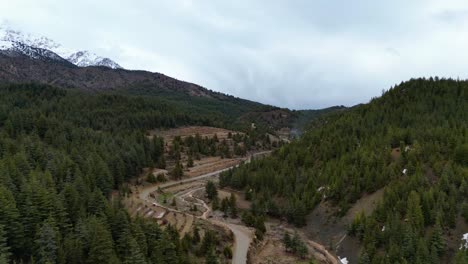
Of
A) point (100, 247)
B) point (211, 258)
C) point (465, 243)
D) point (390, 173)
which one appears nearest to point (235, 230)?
point (211, 258)

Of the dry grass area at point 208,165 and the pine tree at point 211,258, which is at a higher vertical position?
the dry grass area at point 208,165

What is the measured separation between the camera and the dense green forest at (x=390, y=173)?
77.8 metres

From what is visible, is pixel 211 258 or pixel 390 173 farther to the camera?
pixel 390 173

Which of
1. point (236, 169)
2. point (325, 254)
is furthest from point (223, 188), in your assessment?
point (325, 254)

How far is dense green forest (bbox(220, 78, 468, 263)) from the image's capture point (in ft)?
255

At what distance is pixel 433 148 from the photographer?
337ft

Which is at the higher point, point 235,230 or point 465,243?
point 465,243

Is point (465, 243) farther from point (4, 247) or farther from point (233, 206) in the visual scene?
point (4, 247)

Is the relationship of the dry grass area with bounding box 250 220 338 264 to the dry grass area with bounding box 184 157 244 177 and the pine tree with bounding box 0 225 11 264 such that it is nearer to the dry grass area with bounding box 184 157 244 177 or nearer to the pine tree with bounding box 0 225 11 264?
the pine tree with bounding box 0 225 11 264

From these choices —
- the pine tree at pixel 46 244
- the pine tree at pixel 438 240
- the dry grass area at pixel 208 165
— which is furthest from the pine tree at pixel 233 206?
the pine tree at pixel 46 244

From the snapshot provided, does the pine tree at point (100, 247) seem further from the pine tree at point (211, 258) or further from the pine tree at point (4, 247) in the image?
the pine tree at point (211, 258)

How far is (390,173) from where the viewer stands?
329ft

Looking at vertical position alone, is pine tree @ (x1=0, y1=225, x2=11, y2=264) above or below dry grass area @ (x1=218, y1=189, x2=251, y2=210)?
above

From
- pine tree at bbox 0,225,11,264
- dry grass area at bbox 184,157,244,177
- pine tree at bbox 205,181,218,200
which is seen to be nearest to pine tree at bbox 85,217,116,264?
pine tree at bbox 0,225,11,264
